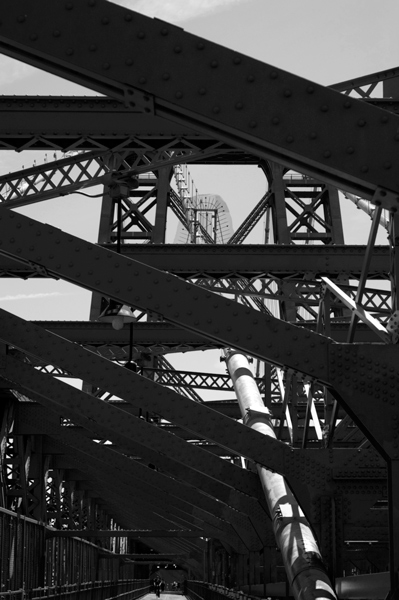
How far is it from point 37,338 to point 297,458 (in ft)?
15.8

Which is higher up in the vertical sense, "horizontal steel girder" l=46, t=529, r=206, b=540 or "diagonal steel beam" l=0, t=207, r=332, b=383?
"diagonal steel beam" l=0, t=207, r=332, b=383

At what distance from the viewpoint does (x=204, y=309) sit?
9.91 meters

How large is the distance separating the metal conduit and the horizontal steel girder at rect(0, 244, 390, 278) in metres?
3.35

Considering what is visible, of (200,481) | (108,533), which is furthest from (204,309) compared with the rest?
(108,533)

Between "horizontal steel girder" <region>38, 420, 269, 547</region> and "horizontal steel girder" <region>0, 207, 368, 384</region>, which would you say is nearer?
"horizontal steel girder" <region>0, 207, 368, 384</region>

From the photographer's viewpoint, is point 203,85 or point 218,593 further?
point 218,593

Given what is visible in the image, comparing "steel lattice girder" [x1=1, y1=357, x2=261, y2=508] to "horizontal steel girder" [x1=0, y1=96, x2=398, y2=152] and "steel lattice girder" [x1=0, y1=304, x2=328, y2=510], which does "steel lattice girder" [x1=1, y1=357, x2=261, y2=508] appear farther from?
"horizontal steel girder" [x1=0, y1=96, x2=398, y2=152]

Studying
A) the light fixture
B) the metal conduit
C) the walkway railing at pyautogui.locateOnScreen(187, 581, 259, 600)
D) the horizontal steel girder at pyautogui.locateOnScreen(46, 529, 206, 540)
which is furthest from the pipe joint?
the horizontal steel girder at pyautogui.locateOnScreen(46, 529, 206, 540)

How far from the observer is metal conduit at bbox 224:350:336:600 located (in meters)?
12.2

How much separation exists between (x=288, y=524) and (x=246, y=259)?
13.9 feet

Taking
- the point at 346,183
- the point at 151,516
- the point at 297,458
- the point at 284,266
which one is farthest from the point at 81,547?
the point at 346,183

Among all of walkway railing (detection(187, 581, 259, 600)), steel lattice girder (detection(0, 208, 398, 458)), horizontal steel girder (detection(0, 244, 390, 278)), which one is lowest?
walkway railing (detection(187, 581, 259, 600))

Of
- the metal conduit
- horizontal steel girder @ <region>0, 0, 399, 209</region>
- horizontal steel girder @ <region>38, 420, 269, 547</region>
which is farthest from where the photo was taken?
horizontal steel girder @ <region>38, 420, 269, 547</region>

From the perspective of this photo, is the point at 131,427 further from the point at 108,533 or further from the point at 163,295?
the point at 108,533
